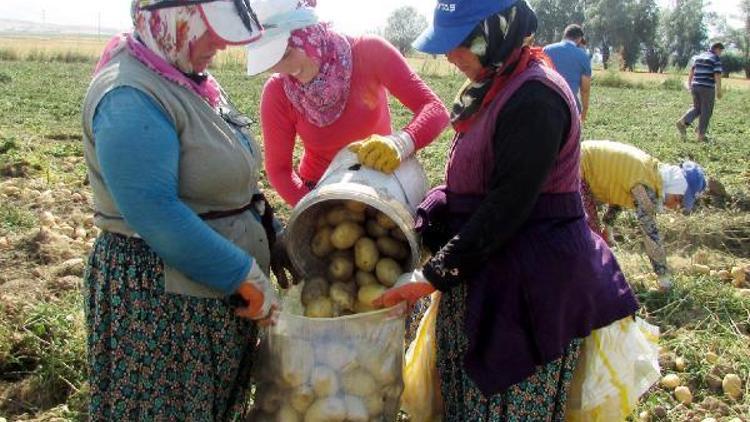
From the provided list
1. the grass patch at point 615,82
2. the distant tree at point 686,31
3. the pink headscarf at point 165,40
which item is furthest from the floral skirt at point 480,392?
the distant tree at point 686,31

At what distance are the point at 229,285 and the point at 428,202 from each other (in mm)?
639

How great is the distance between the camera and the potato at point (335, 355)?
2.00 metres

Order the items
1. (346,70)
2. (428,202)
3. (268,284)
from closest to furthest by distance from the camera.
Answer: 1. (268,284)
2. (428,202)
3. (346,70)

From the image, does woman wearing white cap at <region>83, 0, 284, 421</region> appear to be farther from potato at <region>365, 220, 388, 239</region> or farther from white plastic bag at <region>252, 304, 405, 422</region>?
potato at <region>365, 220, 388, 239</region>

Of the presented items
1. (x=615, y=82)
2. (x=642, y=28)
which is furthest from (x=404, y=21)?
(x=615, y=82)

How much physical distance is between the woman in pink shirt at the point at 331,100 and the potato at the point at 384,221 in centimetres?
14

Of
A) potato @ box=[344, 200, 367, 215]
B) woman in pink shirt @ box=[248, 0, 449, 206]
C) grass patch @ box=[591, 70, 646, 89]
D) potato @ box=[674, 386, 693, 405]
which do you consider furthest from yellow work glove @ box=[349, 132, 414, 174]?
grass patch @ box=[591, 70, 646, 89]

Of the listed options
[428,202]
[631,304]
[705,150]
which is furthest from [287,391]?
[705,150]

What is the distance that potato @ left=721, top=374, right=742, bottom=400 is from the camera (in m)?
2.96

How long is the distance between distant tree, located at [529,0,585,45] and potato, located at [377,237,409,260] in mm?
56405

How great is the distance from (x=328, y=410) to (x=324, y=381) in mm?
79

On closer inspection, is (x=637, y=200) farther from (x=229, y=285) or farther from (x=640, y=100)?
(x=640, y=100)

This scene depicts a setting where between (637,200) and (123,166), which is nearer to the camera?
(123,166)

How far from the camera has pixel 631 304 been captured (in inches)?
79.2
